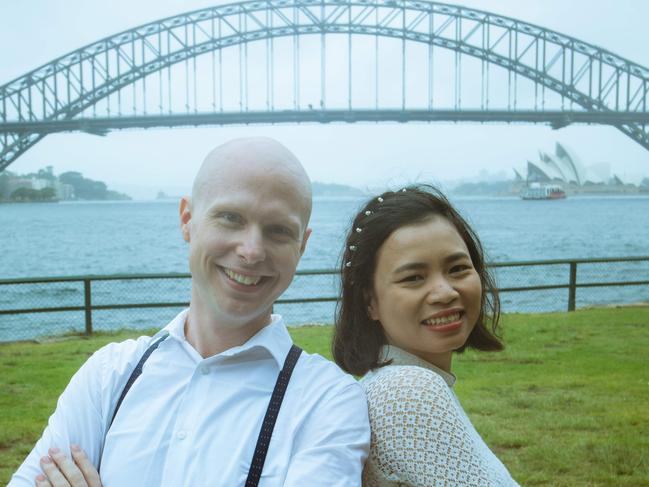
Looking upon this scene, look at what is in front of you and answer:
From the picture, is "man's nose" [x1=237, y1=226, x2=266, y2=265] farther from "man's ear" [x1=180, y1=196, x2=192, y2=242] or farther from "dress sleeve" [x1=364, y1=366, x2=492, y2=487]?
"dress sleeve" [x1=364, y1=366, x2=492, y2=487]

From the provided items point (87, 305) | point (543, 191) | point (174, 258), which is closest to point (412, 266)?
point (87, 305)

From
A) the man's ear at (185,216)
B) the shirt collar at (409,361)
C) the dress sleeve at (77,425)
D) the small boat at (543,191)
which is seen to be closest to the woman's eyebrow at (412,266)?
the shirt collar at (409,361)

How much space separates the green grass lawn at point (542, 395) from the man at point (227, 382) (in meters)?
2.48

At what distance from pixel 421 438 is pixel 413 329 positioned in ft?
1.07

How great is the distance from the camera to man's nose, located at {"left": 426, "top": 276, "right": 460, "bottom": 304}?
1.51m

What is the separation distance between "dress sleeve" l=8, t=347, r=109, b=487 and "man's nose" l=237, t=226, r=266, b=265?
1.14ft

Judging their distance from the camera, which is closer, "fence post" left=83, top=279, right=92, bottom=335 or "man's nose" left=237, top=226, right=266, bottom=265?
"man's nose" left=237, top=226, right=266, bottom=265

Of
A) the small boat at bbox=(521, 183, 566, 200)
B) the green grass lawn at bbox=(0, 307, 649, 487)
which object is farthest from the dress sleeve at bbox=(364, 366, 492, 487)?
the small boat at bbox=(521, 183, 566, 200)

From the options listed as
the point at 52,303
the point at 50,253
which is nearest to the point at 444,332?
the point at 52,303

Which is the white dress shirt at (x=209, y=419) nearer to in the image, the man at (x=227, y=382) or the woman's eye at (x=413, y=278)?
the man at (x=227, y=382)

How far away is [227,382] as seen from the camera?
1374 millimetres

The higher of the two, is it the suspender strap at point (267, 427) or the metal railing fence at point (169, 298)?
the suspender strap at point (267, 427)

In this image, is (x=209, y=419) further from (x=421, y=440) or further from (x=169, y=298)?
(x=169, y=298)

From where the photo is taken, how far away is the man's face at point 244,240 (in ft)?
4.53
